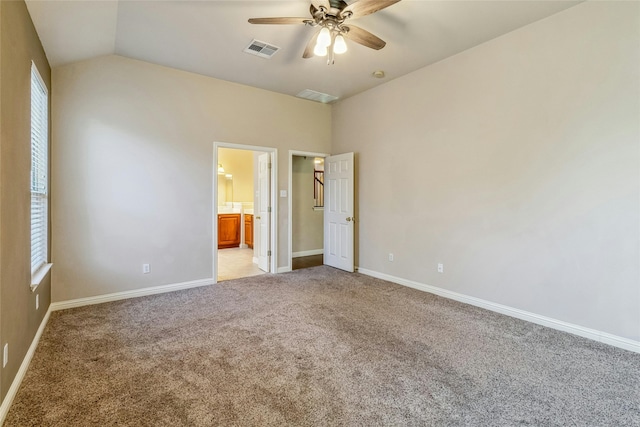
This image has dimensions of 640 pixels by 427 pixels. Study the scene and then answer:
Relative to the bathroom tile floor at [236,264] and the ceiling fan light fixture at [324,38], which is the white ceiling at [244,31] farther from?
the bathroom tile floor at [236,264]

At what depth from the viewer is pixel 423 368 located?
88.8 inches

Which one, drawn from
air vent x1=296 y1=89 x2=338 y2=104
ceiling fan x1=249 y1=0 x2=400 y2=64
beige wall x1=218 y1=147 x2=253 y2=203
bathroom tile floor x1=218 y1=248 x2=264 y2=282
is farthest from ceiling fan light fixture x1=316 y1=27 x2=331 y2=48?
beige wall x1=218 y1=147 x2=253 y2=203

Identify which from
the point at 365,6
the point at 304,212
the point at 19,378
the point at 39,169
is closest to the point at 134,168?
the point at 39,169

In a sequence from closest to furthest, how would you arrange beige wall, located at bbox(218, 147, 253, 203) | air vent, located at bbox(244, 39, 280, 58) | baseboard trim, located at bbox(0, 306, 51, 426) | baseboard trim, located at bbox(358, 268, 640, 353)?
baseboard trim, located at bbox(0, 306, 51, 426)
baseboard trim, located at bbox(358, 268, 640, 353)
air vent, located at bbox(244, 39, 280, 58)
beige wall, located at bbox(218, 147, 253, 203)

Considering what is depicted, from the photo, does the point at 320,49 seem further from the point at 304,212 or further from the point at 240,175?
the point at 240,175

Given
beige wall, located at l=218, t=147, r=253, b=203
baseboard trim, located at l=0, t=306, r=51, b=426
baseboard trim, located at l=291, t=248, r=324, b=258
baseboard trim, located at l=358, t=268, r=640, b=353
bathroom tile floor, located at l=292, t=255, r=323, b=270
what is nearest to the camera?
baseboard trim, located at l=0, t=306, r=51, b=426

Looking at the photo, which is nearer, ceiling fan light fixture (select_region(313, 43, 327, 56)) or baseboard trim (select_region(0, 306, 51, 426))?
baseboard trim (select_region(0, 306, 51, 426))

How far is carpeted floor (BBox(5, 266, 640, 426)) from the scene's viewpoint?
5.81 ft

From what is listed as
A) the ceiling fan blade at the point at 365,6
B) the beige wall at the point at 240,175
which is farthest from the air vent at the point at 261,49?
the beige wall at the point at 240,175

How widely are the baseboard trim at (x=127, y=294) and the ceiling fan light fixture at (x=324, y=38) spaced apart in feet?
11.3

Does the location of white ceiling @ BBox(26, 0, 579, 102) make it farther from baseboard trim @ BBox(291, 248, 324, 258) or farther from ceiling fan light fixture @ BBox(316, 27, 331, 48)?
baseboard trim @ BBox(291, 248, 324, 258)

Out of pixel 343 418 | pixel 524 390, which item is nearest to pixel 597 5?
pixel 524 390

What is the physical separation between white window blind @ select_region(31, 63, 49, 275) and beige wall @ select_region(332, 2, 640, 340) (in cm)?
414

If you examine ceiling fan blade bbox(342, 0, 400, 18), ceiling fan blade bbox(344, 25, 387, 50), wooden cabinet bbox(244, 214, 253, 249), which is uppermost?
ceiling fan blade bbox(342, 0, 400, 18)
